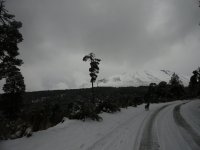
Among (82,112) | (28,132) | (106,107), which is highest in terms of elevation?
(106,107)

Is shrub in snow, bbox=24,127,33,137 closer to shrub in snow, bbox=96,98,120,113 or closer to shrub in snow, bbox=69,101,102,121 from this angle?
shrub in snow, bbox=69,101,102,121

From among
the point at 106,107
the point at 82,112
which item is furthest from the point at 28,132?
the point at 106,107

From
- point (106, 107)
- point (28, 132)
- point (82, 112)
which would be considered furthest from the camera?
point (106, 107)

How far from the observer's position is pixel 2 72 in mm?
16688

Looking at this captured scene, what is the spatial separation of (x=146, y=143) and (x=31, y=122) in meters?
5.63

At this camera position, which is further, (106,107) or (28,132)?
(106,107)

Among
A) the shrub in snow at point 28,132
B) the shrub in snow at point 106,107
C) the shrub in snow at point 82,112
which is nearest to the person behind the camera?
the shrub in snow at point 28,132

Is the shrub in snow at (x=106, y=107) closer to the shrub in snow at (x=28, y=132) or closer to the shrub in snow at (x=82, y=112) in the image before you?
the shrub in snow at (x=82, y=112)

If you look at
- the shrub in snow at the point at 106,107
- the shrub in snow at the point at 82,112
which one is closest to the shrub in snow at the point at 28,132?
the shrub in snow at the point at 82,112

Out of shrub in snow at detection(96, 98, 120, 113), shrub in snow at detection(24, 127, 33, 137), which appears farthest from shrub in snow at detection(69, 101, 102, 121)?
shrub in snow at detection(96, 98, 120, 113)

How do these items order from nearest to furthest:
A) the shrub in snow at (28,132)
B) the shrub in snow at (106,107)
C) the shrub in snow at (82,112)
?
the shrub in snow at (28,132)
the shrub in snow at (82,112)
the shrub in snow at (106,107)

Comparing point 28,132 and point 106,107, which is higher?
point 106,107

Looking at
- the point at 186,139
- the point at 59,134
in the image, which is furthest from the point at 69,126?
the point at 186,139

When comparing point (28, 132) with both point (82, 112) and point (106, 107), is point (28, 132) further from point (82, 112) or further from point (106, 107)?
point (106, 107)
